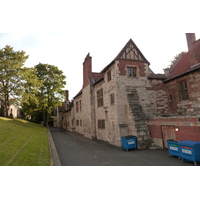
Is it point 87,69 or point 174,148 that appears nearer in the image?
point 174,148

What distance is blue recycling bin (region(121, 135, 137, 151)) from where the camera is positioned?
1155 centimetres

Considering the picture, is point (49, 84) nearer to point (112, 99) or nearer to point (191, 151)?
point (112, 99)

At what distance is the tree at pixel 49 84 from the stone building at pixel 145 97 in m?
19.1

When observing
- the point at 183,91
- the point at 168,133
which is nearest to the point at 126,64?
the point at 183,91

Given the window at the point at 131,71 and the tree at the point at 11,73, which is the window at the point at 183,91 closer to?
the window at the point at 131,71

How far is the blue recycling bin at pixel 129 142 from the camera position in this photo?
11.5 m

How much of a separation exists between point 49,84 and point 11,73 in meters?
9.12

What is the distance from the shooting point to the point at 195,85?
37.8ft

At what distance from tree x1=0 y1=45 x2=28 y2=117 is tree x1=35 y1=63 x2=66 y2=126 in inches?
249

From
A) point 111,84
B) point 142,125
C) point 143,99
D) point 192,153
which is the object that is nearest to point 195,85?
point 143,99

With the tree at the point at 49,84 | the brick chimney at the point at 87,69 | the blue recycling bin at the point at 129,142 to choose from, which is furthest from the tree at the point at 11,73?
the blue recycling bin at the point at 129,142

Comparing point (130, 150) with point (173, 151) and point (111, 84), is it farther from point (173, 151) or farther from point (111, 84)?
point (111, 84)

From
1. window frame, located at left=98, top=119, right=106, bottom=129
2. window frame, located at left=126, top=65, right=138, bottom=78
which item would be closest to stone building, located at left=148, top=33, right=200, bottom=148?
window frame, located at left=126, top=65, right=138, bottom=78

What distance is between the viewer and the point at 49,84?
1246 inches
